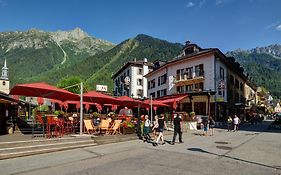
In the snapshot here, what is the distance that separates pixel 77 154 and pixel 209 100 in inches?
1051

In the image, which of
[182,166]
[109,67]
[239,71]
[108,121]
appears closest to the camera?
[182,166]

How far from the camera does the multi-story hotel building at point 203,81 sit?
3597 cm

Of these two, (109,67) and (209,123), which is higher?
(109,67)

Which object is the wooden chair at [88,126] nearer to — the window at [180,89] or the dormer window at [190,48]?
the window at [180,89]

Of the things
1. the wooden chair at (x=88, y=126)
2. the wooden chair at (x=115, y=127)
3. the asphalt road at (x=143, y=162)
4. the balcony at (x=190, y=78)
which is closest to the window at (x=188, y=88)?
the balcony at (x=190, y=78)

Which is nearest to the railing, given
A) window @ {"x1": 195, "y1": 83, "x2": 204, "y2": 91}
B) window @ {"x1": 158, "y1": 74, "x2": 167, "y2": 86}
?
window @ {"x1": 195, "y1": 83, "x2": 204, "y2": 91}

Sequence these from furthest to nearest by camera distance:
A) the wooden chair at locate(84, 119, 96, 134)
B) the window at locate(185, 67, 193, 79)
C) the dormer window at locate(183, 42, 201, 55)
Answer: the dormer window at locate(183, 42, 201, 55)
the window at locate(185, 67, 193, 79)
the wooden chair at locate(84, 119, 96, 134)

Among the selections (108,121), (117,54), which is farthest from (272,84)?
(108,121)

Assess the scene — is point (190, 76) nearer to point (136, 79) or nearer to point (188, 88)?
point (188, 88)

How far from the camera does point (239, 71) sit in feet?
159

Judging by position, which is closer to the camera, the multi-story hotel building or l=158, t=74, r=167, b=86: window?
the multi-story hotel building

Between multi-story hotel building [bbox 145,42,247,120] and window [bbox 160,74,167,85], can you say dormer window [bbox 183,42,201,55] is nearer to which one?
multi-story hotel building [bbox 145,42,247,120]

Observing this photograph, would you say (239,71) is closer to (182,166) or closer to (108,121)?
(108,121)

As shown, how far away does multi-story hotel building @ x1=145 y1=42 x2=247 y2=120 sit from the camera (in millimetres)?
35969
